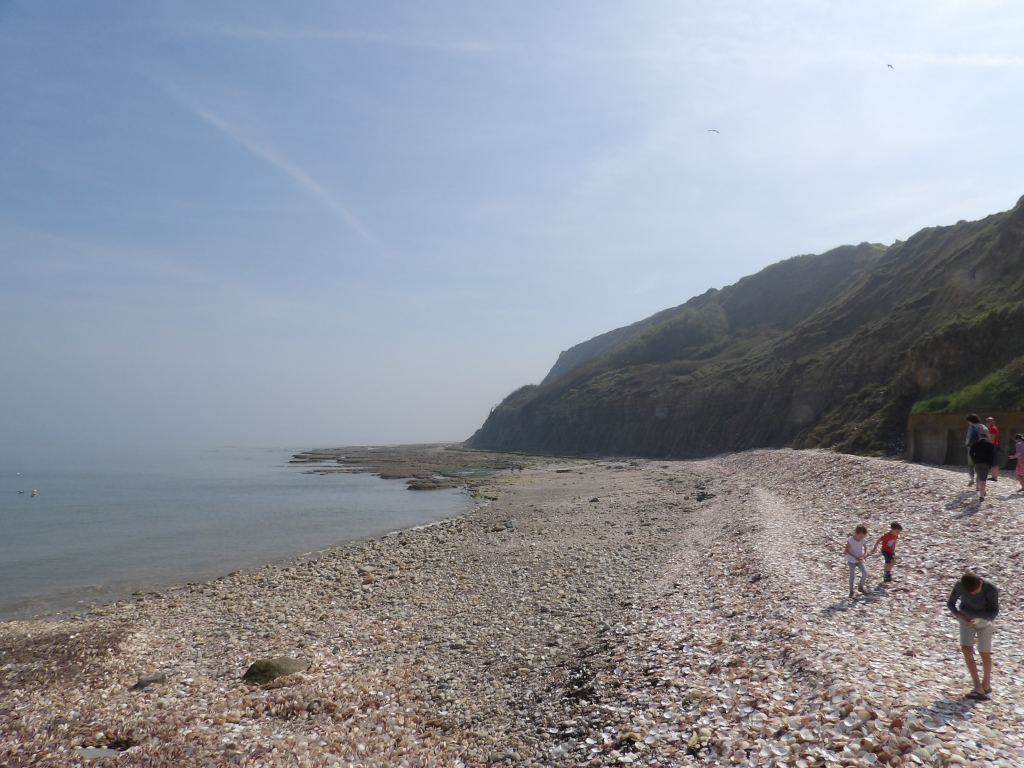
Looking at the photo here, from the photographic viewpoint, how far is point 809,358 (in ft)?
253

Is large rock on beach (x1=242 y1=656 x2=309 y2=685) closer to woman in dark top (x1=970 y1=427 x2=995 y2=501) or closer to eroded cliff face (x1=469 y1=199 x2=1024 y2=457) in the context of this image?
woman in dark top (x1=970 y1=427 x2=995 y2=501)

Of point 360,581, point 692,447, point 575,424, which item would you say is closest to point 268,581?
point 360,581

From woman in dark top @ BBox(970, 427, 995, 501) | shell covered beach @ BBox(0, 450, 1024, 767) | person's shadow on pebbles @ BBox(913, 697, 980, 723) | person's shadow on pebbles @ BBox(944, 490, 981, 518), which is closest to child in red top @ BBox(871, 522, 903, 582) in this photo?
shell covered beach @ BBox(0, 450, 1024, 767)

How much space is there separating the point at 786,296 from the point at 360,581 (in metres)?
147

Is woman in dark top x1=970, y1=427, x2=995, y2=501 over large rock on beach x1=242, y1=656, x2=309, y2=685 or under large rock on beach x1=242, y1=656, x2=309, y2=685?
over

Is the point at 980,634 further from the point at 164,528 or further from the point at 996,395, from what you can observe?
the point at 164,528

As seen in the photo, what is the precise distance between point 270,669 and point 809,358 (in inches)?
3032

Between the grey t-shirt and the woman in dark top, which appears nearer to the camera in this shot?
the grey t-shirt

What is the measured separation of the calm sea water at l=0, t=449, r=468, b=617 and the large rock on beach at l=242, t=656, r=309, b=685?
13.8 metres

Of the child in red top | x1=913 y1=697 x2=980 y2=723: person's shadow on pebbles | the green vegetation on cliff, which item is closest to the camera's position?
x1=913 y1=697 x2=980 y2=723: person's shadow on pebbles

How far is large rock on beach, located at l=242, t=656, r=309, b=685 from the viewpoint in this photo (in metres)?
13.4

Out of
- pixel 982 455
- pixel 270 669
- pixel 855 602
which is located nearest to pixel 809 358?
pixel 982 455

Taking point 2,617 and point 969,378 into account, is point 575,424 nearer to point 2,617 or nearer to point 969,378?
point 969,378

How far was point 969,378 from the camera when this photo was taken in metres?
38.4
